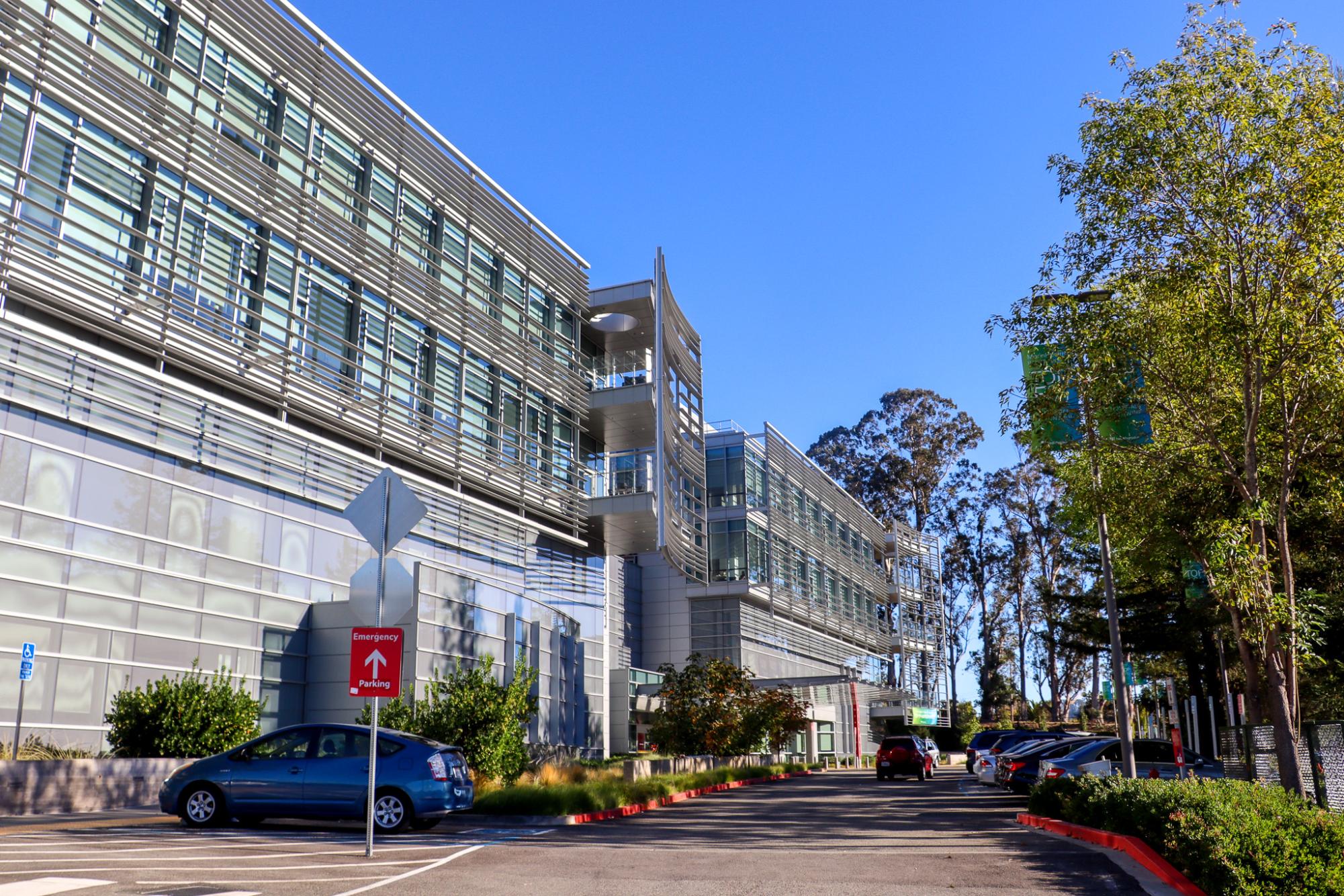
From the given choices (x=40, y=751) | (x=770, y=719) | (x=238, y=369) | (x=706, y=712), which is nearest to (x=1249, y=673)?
(x=40, y=751)

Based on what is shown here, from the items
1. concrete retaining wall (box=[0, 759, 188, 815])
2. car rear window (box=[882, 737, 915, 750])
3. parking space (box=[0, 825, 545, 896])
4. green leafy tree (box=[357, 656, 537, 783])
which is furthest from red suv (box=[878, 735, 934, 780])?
concrete retaining wall (box=[0, 759, 188, 815])

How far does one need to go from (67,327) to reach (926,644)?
68543 millimetres

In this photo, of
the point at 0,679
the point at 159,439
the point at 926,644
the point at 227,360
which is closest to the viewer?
the point at 0,679

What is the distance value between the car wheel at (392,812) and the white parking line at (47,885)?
490 cm

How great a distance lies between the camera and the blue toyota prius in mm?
14102

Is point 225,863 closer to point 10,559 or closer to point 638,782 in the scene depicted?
point 10,559

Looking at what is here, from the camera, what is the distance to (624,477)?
37.5m

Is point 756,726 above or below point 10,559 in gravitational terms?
below

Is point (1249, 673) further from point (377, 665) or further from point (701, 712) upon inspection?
point (701, 712)

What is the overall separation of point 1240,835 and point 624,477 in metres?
29.2

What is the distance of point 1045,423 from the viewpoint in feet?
59.3

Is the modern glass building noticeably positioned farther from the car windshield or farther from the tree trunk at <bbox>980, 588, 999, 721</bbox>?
the tree trunk at <bbox>980, 588, 999, 721</bbox>

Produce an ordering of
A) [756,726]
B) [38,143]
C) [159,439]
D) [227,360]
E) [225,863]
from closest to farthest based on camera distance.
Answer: [225,863]
[38,143]
[159,439]
[227,360]
[756,726]

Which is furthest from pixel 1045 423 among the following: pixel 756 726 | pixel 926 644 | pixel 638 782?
pixel 926 644
